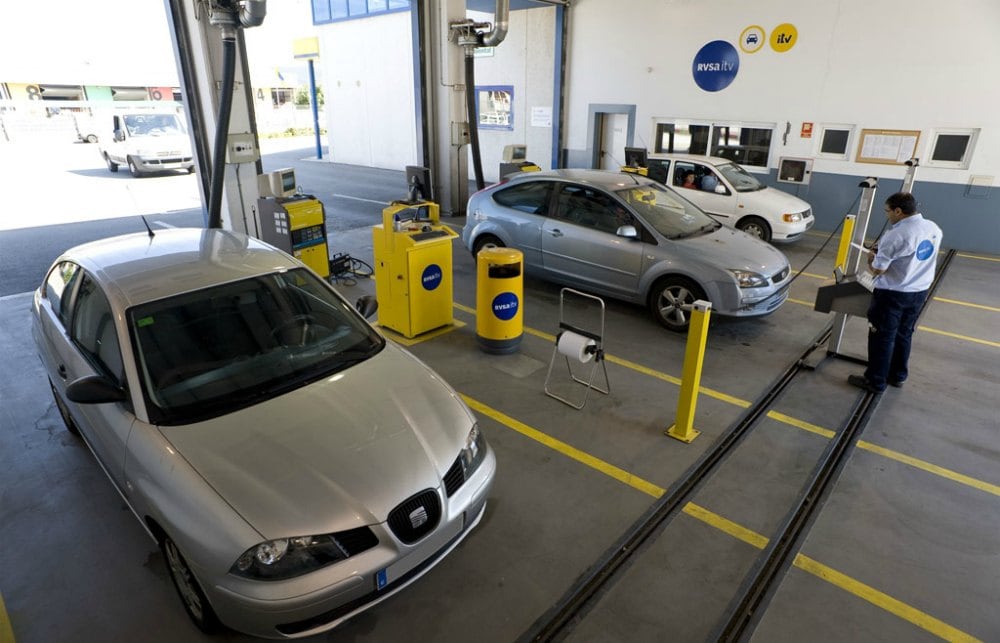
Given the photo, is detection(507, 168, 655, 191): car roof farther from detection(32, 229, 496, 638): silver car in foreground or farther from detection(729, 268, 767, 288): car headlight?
detection(32, 229, 496, 638): silver car in foreground

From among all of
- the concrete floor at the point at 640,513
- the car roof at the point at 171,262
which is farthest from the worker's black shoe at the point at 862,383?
the car roof at the point at 171,262

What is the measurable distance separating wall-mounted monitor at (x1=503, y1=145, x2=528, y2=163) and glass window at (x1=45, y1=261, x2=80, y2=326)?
8.35 m

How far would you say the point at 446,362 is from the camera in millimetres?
5637

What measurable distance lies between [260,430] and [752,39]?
1191cm

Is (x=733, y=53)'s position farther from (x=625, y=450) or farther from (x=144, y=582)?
(x=144, y=582)

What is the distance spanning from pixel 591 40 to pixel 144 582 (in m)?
13.8

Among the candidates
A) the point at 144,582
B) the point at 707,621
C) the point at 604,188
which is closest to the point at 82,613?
the point at 144,582

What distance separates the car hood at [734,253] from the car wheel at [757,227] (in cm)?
327

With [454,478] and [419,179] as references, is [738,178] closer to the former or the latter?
[419,179]

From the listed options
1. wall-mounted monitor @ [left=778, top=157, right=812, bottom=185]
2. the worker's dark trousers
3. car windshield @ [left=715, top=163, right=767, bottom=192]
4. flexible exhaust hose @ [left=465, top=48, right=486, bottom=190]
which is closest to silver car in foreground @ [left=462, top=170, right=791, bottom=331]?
the worker's dark trousers

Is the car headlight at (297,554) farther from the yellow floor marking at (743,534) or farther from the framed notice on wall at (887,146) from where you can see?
the framed notice on wall at (887,146)

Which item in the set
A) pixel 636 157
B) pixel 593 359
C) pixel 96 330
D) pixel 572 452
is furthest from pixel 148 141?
pixel 572 452

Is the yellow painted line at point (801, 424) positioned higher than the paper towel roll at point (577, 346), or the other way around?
the paper towel roll at point (577, 346)

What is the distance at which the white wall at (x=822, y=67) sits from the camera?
9258mm
